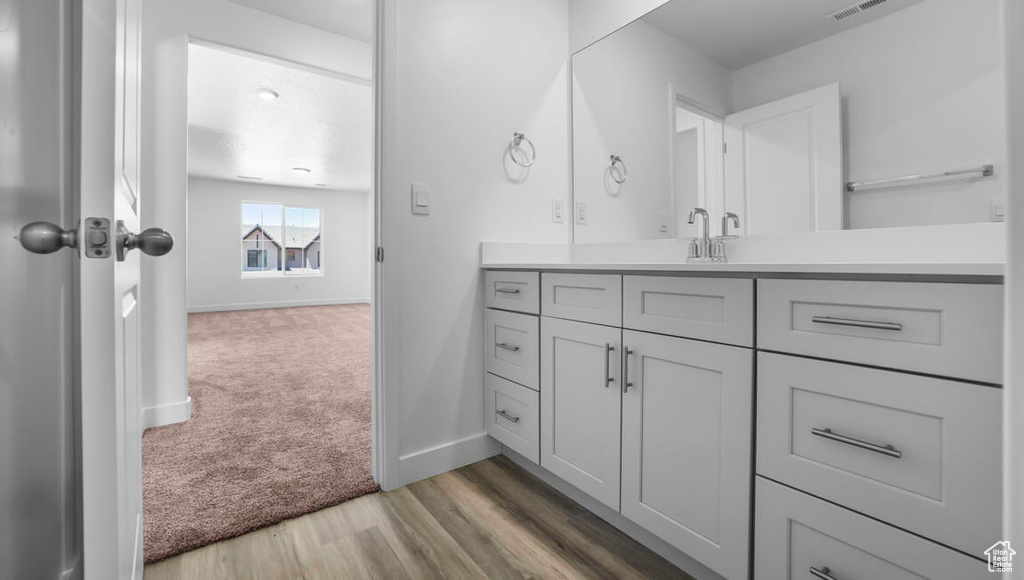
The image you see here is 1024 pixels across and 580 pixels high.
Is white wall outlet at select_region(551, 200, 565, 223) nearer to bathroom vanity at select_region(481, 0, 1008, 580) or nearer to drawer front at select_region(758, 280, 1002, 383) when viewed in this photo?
bathroom vanity at select_region(481, 0, 1008, 580)

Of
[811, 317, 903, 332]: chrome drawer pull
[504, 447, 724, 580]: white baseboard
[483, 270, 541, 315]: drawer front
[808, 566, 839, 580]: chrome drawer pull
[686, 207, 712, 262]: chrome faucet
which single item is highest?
[686, 207, 712, 262]: chrome faucet

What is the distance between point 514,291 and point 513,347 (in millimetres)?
230

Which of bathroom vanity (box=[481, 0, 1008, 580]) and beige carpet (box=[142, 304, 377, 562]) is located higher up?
bathroom vanity (box=[481, 0, 1008, 580])

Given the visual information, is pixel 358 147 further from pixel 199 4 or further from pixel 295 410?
pixel 295 410

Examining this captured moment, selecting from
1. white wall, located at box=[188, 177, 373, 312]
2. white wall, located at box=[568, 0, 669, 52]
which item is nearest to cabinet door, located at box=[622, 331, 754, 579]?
white wall, located at box=[568, 0, 669, 52]

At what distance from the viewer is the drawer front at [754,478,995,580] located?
0.76 m

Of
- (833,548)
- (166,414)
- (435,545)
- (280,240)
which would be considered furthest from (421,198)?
(280,240)

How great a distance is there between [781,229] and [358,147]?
5.59 metres

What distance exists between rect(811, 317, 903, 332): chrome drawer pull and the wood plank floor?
81 cm

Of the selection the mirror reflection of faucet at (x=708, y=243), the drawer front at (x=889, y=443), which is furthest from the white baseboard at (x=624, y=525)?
the mirror reflection of faucet at (x=708, y=243)

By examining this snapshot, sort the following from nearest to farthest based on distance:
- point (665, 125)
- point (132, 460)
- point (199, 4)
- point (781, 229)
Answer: point (132, 460)
point (781, 229)
point (665, 125)
point (199, 4)

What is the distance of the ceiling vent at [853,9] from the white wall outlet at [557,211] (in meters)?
1.22

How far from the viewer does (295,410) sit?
8.14 ft

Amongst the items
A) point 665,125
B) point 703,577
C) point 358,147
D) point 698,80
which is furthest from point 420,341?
point 358,147
